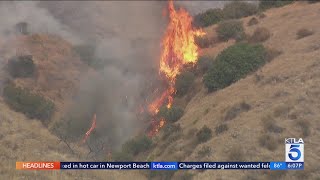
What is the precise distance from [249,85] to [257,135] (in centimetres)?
716

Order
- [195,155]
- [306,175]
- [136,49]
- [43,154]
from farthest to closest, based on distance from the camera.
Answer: [136,49] < [195,155] < [43,154] < [306,175]

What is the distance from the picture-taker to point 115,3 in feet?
193

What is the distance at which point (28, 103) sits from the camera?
37156 mm

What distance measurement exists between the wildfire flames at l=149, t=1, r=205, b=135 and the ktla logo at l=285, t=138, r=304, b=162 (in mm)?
15549

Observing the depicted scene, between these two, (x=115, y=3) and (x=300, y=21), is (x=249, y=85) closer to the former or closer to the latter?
(x=300, y=21)

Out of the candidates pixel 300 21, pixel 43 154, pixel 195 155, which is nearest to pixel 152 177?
pixel 195 155

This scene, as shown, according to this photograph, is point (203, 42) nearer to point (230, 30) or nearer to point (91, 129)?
point (230, 30)

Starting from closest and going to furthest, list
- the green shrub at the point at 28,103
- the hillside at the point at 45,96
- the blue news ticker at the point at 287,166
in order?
the blue news ticker at the point at 287,166 < the hillside at the point at 45,96 < the green shrub at the point at 28,103

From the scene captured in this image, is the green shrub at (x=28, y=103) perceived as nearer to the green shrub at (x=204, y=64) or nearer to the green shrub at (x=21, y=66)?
the green shrub at (x=21, y=66)

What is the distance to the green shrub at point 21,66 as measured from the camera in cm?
4184

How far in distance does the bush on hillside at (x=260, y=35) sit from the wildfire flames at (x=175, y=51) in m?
5.21

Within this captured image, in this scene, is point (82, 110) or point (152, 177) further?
point (82, 110)

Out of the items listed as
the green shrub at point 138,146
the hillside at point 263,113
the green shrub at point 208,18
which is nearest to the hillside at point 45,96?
the green shrub at point 138,146

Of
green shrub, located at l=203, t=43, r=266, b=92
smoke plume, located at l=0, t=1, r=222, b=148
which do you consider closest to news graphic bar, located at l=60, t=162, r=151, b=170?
smoke plume, located at l=0, t=1, r=222, b=148
